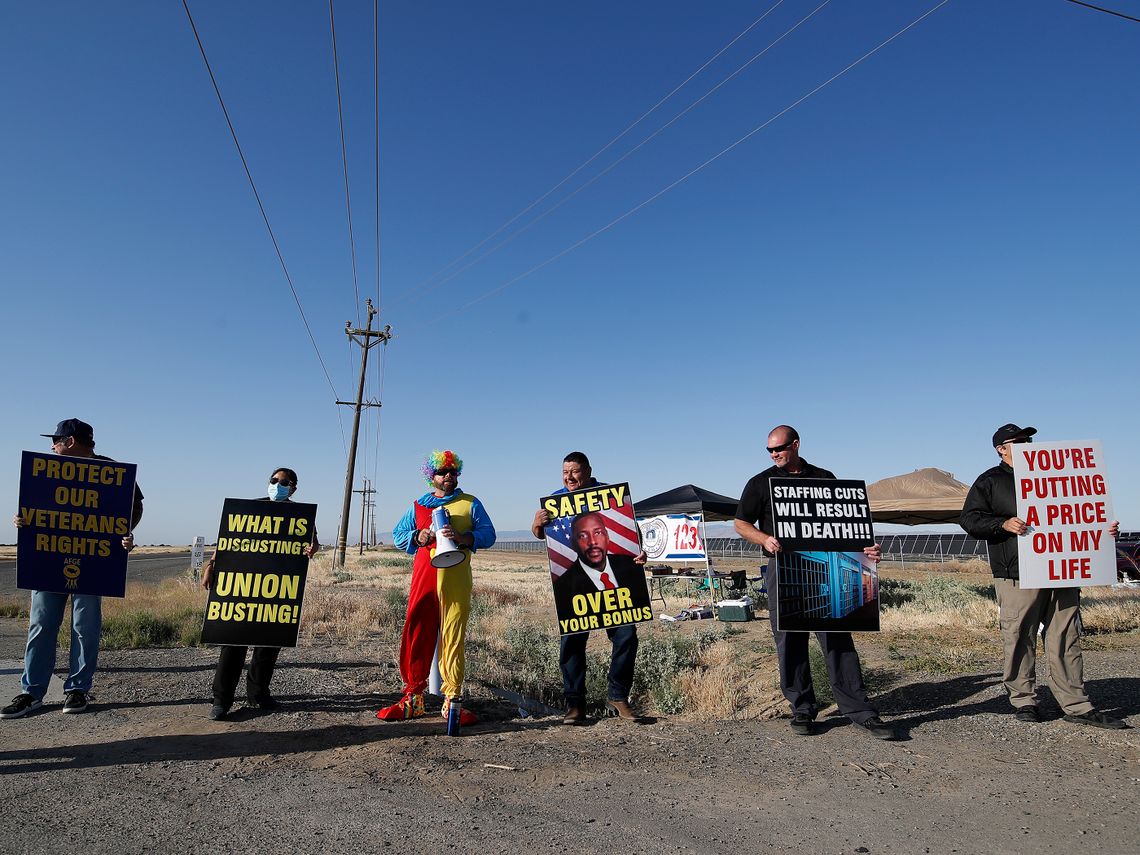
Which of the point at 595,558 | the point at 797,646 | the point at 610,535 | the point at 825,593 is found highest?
the point at 610,535

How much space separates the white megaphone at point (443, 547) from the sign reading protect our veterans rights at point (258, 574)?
126 cm

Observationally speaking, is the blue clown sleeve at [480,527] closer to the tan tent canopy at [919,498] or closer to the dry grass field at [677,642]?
the dry grass field at [677,642]

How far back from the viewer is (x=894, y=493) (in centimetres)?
2227

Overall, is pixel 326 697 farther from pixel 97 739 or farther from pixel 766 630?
pixel 766 630

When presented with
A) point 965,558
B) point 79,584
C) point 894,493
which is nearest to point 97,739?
point 79,584

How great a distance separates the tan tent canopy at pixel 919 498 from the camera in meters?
18.9

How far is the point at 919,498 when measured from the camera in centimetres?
2062

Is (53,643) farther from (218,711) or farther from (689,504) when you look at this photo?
(689,504)

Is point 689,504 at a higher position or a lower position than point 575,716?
higher

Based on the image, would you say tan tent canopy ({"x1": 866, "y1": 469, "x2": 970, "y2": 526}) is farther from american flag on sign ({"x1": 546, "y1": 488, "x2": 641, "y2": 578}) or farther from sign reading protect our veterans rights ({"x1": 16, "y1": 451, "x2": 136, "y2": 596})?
sign reading protect our veterans rights ({"x1": 16, "y1": 451, "x2": 136, "y2": 596})

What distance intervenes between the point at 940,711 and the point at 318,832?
480cm

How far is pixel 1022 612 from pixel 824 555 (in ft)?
5.13

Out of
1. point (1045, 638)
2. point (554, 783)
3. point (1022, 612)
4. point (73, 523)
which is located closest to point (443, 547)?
point (554, 783)

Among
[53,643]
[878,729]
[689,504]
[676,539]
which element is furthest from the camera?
[676,539]
